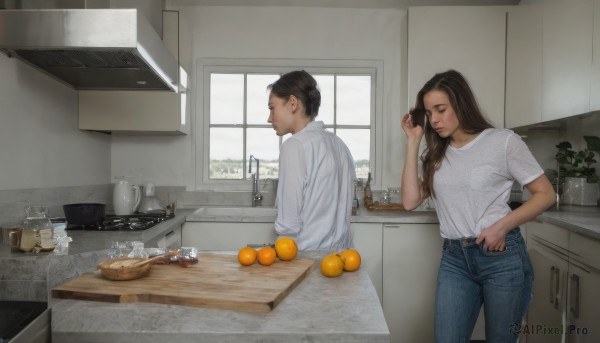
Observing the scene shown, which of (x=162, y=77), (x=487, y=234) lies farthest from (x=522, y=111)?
(x=162, y=77)

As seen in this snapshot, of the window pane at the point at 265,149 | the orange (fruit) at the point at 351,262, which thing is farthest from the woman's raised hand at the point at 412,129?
the window pane at the point at 265,149

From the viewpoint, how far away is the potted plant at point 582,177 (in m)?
2.93

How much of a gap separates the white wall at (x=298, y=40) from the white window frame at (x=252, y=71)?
46 mm

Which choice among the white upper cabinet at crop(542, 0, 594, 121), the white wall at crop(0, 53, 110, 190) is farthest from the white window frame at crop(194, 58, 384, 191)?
the white upper cabinet at crop(542, 0, 594, 121)

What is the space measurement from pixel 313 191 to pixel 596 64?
165cm

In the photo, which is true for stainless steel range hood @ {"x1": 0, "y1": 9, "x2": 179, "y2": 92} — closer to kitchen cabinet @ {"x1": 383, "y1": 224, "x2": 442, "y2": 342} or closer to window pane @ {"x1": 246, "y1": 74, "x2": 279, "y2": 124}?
window pane @ {"x1": 246, "y1": 74, "x2": 279, "y2": 124}

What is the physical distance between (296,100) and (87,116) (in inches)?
71.3

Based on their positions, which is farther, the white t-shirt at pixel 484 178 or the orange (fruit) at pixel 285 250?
the white t-shirt at pixel 484 178

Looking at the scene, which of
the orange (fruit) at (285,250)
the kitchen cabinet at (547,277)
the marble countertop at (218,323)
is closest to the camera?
the marble countertop at (218,323)

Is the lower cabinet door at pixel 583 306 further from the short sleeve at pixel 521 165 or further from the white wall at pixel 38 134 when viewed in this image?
the white wall at pixel 38 134

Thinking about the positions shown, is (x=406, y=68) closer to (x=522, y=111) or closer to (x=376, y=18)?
(x=376, y=18)

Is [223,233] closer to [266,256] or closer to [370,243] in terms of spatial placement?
[370,243]

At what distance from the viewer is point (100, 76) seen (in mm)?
2596

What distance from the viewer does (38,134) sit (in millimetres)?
2471
